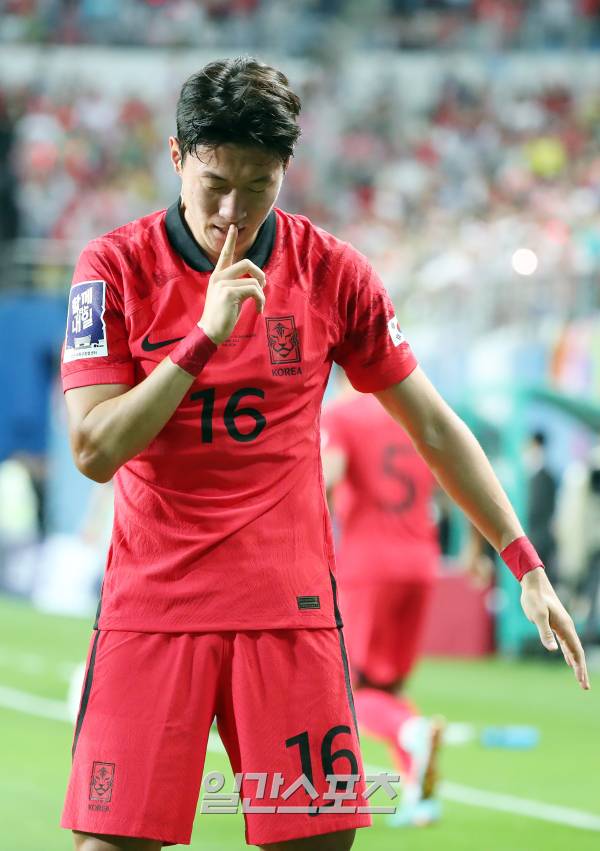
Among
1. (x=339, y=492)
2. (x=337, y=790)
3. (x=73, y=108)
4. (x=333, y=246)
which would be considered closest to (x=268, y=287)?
(x=333, y=246)

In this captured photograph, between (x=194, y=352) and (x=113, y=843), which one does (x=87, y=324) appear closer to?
(x=194, y=352)

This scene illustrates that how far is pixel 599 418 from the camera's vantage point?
1506cm

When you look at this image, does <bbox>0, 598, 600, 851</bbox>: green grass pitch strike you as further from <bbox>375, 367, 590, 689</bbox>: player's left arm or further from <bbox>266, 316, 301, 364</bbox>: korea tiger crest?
<bbox>266, 316, 301, 364</bbox>: korea tiger crest

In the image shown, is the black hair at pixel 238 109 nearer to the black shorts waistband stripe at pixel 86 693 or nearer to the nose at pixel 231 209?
the nose at pixel 231 209

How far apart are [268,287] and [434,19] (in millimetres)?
26501

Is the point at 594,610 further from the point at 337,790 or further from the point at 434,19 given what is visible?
the point at 434,19

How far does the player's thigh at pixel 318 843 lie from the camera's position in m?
3.33

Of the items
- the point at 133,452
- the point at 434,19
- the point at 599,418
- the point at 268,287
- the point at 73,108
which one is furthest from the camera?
the point at 434,19

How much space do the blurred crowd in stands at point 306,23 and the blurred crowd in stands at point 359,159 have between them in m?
1.26

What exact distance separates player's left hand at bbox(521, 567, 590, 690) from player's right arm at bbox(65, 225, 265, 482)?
3.00ft

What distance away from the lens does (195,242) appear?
135 inches

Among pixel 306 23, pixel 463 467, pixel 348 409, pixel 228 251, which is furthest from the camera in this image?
pixel 306 23

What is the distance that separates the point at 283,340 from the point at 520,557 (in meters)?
0.73

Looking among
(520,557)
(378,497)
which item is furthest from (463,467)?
(378,497)
